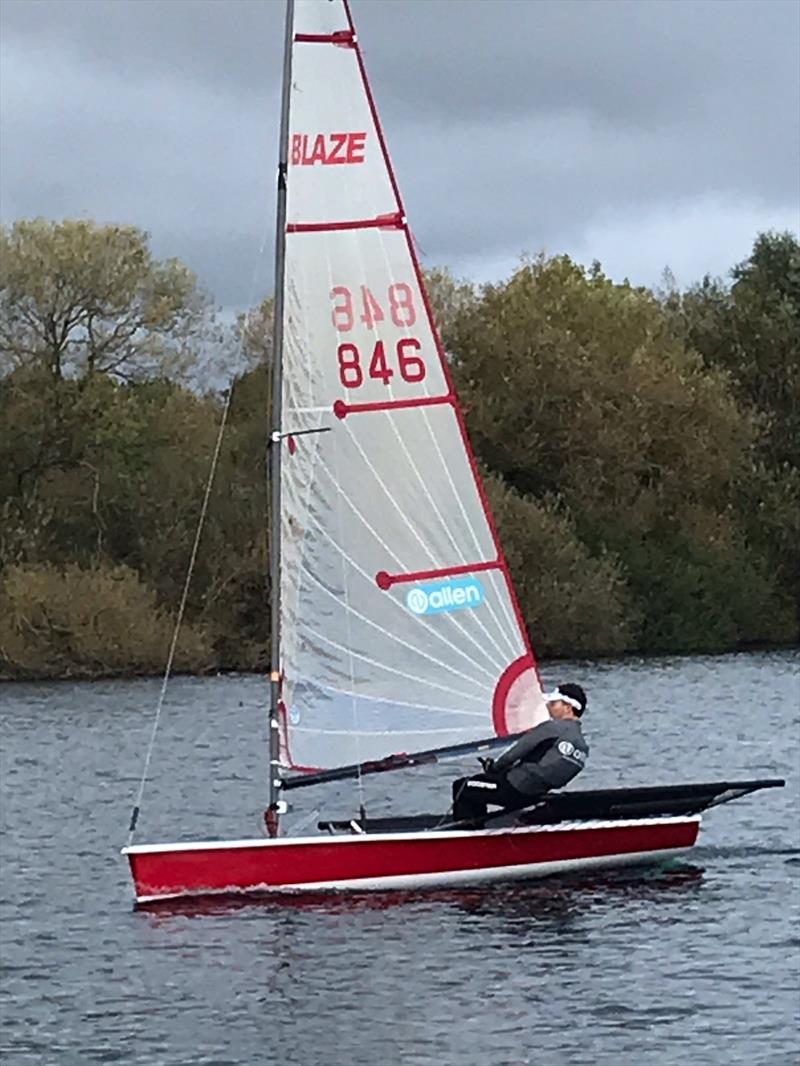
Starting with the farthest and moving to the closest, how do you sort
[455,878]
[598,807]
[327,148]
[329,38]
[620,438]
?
[620,438] < [598,807] < [455,878] < [327,148] < [329,38]

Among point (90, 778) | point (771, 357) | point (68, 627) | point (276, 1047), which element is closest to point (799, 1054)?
point (276, 1047)

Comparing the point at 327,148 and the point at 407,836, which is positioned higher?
the point at 327,148

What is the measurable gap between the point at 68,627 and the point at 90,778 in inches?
701

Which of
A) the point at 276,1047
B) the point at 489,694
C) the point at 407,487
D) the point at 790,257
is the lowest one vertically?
the point at 276,1047

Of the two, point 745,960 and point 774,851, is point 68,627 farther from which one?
point 745,960

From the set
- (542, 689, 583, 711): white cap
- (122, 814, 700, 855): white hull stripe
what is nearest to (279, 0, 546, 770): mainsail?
(542, 689, 583, 711): white cap

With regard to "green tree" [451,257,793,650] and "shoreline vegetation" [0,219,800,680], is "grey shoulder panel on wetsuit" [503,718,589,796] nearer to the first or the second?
"shoreline vegetation" [0,219,800,680]

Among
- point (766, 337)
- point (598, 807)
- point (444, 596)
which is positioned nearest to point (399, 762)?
point (444, 596)

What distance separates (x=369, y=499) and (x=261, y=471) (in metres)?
32.6

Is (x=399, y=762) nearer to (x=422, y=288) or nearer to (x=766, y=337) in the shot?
(x=422, y=288)

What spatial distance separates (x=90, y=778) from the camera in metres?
32.3

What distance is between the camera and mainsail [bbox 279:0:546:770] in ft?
64.3

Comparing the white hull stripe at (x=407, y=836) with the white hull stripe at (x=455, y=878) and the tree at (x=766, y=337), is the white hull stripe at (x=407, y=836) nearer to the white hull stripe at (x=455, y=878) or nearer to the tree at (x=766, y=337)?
the white hull stripe at (x=455, y=878)

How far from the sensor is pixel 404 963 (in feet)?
58.9
